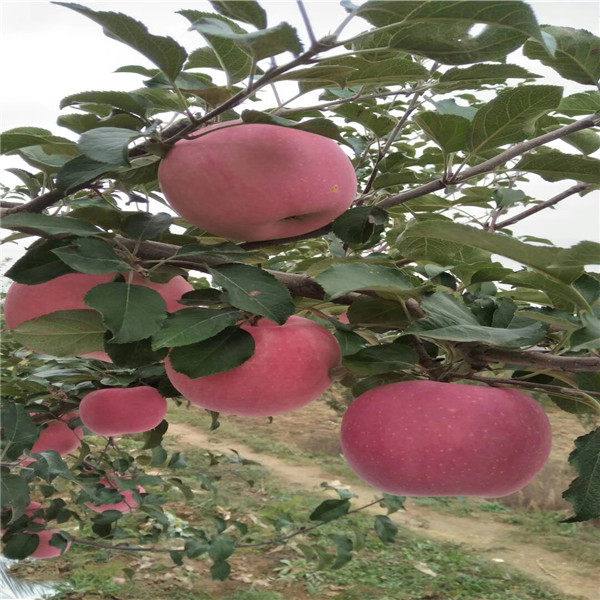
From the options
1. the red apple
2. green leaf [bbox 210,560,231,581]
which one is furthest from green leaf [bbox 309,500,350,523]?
the red apple

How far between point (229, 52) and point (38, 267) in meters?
0.26

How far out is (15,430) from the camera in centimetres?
115

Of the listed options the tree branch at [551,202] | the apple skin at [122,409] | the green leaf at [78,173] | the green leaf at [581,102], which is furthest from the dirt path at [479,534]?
the green leaf at [78,173]

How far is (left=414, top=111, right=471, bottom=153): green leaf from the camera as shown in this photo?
0.69 m

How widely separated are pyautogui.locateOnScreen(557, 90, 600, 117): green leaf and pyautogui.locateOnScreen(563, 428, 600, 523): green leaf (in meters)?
0.40

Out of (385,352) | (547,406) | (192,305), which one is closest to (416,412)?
(385,352)

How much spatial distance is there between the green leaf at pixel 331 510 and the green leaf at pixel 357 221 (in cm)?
105

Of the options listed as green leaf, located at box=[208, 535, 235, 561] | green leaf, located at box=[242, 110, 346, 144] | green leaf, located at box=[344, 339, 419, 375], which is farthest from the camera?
green leaf, located at box=[208, 535, 235, 561]

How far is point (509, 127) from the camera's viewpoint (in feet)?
2.21

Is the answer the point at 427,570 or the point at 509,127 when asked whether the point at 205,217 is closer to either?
the point at 509,127

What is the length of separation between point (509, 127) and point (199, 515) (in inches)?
162

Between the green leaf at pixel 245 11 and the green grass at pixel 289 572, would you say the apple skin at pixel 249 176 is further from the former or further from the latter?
the green grass at pixel 289 572

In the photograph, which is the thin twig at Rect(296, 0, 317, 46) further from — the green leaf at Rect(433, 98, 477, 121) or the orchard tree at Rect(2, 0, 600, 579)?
the green leaf at Rect(433, 98, 477, 121)

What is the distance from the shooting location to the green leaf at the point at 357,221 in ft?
2.46
